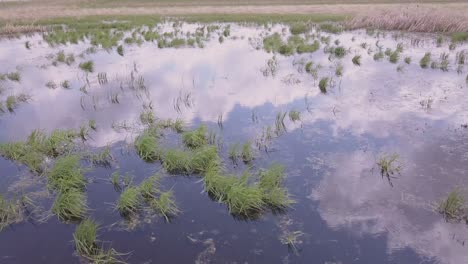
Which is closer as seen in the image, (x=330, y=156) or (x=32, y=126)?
(x=330, y=156)

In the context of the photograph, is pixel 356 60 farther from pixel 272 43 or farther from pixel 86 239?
pixel 86 239

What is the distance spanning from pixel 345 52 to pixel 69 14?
99.4 ft

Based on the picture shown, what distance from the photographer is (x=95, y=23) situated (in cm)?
3039

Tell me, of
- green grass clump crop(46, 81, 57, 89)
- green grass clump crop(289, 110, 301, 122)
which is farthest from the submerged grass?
green grass clump crop(46, 81, 57, 89)

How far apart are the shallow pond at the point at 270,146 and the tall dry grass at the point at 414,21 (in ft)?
17.7

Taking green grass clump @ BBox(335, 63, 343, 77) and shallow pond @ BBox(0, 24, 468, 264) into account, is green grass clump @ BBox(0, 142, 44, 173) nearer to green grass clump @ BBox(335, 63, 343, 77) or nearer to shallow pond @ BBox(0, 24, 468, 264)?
shallow pond @ BBox(0, 24, 468, 264)

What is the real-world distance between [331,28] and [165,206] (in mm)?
23479

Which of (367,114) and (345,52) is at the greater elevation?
(345,52)

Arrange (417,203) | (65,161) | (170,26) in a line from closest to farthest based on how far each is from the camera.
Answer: (417,203)
(65,161)
(170,26)

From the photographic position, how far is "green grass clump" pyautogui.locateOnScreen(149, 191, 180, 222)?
7289mm

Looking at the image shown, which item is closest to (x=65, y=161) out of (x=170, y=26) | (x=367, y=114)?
(x=367, y=114)

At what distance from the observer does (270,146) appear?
10000 millimetres

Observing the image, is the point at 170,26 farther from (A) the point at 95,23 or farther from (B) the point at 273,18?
(B) the point at 273,18

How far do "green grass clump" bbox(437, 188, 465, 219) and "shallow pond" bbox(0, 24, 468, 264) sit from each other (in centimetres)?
18
